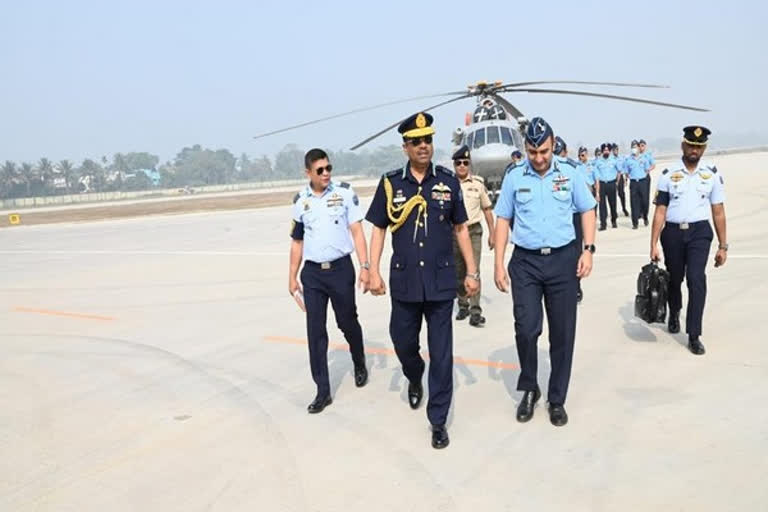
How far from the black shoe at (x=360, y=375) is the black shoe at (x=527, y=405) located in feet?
4.48

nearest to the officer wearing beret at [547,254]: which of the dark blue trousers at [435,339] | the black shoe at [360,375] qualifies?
the dark blue trousers at [435,339]

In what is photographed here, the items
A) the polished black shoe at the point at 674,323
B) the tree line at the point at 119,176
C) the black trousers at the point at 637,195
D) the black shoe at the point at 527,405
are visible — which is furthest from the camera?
the tree line at the point at 119,176

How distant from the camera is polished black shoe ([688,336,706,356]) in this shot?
17.4 ft

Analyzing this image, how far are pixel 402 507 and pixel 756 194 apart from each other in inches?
811

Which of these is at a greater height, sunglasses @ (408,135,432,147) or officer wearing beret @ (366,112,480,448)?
sunglasses @ (408,135,432,147)

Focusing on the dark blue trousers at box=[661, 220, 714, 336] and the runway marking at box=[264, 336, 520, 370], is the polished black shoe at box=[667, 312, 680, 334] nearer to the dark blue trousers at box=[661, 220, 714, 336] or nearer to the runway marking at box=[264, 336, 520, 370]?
the dark blue trousers at box=[661, 220, 714, 336]

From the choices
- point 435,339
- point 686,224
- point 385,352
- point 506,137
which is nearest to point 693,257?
point 686,224

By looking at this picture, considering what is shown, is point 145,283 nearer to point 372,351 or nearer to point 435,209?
point 372,351

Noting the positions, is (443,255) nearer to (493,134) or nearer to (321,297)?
(321,297)

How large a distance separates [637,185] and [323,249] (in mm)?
10988

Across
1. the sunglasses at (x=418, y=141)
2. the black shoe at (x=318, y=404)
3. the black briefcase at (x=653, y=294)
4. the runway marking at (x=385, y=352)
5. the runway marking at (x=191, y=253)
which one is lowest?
the runway marking at (x=385, y=352)

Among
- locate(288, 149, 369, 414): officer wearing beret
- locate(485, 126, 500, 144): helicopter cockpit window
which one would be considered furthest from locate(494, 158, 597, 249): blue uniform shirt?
locate(485, 126, 500, 144): helicopter cockpit window

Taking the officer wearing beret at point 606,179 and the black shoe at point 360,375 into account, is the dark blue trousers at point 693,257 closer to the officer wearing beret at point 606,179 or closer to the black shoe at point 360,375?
the black shoe at point 360,375

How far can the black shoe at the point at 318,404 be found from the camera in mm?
4613
